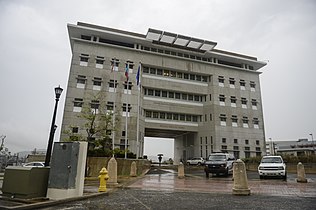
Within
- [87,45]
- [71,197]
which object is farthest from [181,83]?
[71,197]

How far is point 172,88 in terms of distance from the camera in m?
42.6

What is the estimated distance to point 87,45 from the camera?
3872 cm

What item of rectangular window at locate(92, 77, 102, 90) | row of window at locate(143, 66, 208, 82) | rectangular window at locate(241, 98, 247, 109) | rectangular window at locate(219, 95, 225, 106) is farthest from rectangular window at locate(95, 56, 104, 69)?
rectangular window at locate(241, 98, 247, 109)

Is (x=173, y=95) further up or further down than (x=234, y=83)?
further down

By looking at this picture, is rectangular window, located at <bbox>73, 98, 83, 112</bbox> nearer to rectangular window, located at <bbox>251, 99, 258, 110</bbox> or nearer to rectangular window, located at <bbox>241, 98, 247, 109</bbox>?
rectangular window, located at <bbox>241, 98, 247, 109</bbox>

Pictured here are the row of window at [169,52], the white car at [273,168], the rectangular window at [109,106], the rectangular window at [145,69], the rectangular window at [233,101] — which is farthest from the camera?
the rectangular window at [233,101]

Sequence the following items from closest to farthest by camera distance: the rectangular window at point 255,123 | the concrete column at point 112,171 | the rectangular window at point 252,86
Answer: the concrete column at point 112,171
the rectangular window at point 255,123
the rectangular window at point 252,86

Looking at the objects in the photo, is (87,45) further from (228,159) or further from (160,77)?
(228,159)

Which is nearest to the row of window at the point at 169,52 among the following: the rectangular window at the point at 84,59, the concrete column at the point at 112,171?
the rectangular window at the point at 84,59

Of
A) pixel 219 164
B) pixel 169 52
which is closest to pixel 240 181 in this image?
pixel 219 164

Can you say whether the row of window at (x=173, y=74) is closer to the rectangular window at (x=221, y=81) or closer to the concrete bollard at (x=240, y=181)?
the rectangular window at (x=221, y=81)

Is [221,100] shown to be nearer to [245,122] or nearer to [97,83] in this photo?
[245,122]

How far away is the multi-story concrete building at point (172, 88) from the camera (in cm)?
3753

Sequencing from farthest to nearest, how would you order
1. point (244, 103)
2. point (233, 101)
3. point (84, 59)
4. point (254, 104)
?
point (254, 104), point (244, 103), point (233, 101), point (84, 59)
